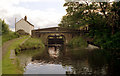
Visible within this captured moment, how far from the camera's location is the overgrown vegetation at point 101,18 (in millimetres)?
27609

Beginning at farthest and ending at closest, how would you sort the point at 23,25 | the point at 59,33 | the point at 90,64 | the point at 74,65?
the point at 23,25, the point at 59,33, the point at 90,64, the point at 74,65

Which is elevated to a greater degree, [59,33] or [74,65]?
[59,33]

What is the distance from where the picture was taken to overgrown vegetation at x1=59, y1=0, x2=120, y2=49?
2761 centimetres

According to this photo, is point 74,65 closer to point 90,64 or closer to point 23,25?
point 90,64

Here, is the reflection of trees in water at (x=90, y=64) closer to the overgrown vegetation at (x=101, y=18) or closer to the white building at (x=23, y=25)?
the overgrown vegetation at (x=101, y=18)

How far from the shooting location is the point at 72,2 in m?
35.8

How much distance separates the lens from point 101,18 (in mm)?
30359

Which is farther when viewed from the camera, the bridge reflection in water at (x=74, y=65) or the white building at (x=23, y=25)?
the white building at (x=23, y=25)

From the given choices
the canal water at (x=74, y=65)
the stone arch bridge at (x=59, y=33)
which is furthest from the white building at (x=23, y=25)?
the canal water at (x=74, y=65)

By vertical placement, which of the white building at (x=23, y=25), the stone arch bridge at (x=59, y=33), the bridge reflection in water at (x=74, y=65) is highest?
the white building at (x=23, y=25)

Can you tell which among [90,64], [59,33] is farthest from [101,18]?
[90,64]

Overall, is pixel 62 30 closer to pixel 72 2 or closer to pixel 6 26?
pixel 72 2

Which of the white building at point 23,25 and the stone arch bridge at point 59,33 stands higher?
the white building at point 23,25

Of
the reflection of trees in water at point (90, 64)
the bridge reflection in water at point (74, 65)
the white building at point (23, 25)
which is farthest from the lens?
the white building at point (23, 25)
